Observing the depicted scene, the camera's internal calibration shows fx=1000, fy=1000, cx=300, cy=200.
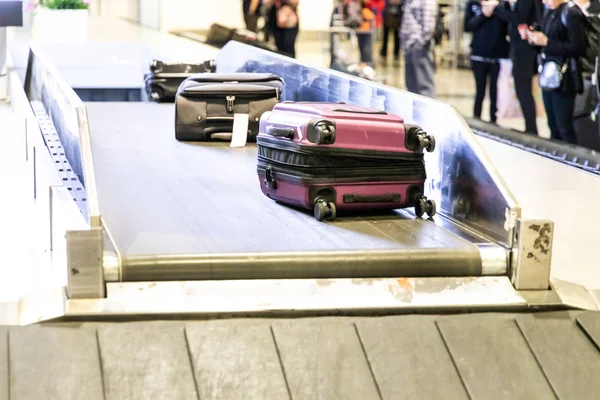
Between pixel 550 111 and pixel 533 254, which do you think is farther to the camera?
pixel 550 111

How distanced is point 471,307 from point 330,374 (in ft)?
1.81

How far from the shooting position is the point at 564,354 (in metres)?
2.88

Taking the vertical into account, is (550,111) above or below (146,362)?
above

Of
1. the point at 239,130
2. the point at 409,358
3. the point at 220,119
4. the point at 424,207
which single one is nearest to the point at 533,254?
the point at 409,358

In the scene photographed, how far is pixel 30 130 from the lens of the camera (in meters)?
4.72

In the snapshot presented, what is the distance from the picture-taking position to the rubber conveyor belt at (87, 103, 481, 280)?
120 inches

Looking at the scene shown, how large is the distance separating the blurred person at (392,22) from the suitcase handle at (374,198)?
12764 millimetres

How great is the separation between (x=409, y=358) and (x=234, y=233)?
2.92 feet

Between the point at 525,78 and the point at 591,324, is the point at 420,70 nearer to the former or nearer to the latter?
the point at 525,78

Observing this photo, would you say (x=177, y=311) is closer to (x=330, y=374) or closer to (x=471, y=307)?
(x=330, y=374)

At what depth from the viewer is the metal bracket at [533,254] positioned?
10.3 ft

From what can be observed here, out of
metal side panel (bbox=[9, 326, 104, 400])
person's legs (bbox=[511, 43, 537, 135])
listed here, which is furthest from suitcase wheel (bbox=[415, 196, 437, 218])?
person's legs (bbox=[511, 43, 537, 135])

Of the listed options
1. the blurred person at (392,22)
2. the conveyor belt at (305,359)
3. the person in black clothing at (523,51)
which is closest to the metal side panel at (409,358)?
the conveyor belt at (305,359)

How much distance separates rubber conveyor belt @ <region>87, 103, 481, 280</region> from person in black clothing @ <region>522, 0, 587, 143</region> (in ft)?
10.8
